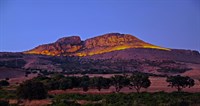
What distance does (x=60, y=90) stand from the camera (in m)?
75.2

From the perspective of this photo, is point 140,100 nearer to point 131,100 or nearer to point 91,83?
point 131,100

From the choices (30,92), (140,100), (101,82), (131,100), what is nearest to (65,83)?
(101,82)

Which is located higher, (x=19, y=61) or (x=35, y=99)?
(x=19, y=61)

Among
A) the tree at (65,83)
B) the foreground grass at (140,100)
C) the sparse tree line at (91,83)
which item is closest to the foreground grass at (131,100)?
the foreground grass at (140,100)

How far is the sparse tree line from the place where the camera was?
172ft

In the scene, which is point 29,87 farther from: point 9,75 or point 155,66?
point 155,66

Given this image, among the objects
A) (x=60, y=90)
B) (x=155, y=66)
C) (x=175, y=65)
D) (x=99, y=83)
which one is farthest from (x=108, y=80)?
(x=175, y=65)

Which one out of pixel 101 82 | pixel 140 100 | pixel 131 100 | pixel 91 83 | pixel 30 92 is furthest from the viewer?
pixel 91 83

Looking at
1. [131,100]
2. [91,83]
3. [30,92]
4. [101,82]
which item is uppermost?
[101,82]

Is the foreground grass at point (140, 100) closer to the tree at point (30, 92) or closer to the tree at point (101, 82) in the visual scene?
the tree at point (30, 92)

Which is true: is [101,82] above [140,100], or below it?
above

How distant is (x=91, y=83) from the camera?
236ft

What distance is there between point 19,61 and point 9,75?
5080 centimetres

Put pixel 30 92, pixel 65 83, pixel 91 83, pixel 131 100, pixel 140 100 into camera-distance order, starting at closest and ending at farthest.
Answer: pixel 140 100
pixel 131 100
pixel 30 92
pixel 91 83
pixel 65 83
